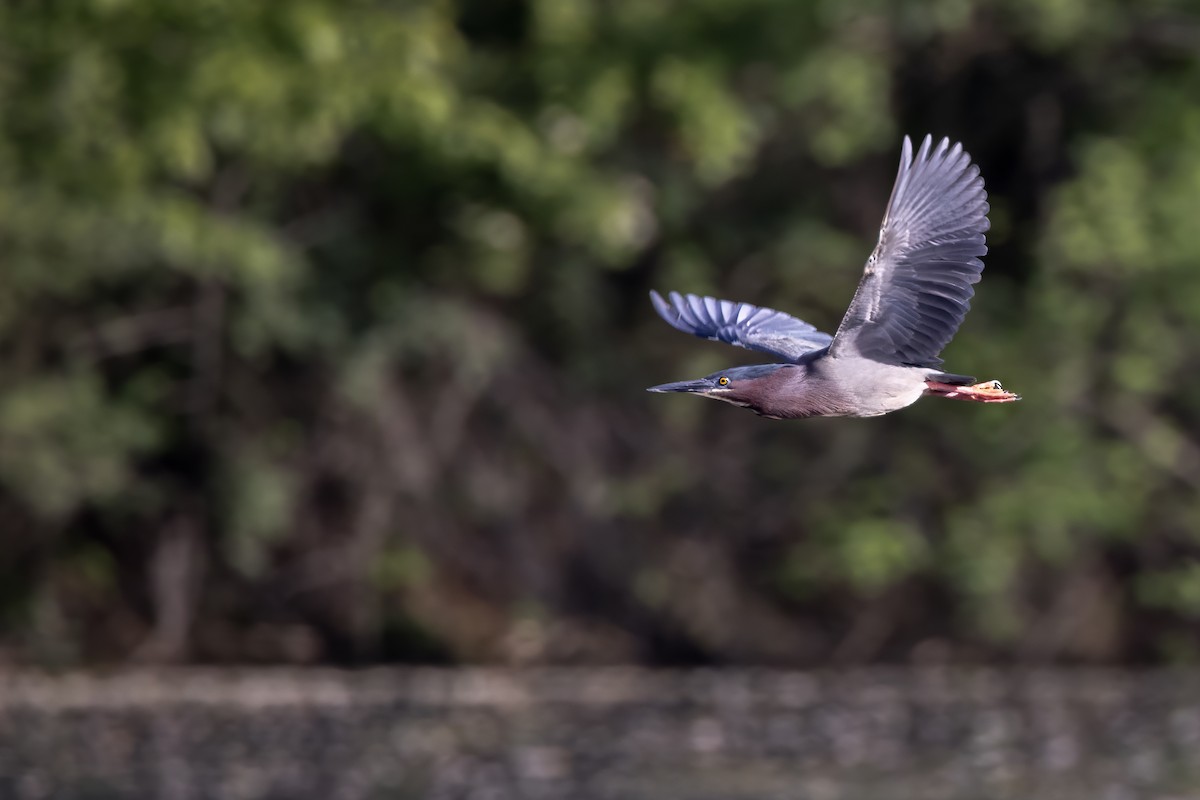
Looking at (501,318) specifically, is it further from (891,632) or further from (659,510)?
(891,632)

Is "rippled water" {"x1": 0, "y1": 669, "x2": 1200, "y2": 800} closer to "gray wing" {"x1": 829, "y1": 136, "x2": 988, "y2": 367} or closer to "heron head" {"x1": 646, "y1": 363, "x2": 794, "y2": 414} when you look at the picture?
"gray wing" {"x1": 829, "y1": 136, "x2": 988, "y2": 367}

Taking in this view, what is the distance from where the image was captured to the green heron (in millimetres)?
4379

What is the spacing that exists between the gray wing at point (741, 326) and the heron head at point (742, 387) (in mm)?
519

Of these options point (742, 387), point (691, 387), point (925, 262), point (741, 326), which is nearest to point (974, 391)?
point (925, 262)

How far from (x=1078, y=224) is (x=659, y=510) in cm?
379

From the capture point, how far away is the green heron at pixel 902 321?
438cm

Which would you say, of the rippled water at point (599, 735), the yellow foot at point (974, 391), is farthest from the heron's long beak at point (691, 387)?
the rippled water at point (599, 735)

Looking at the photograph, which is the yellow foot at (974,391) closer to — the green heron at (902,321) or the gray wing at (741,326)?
the green heron at (902,321)

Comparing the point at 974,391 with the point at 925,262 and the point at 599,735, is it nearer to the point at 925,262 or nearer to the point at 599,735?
the point at 925,262

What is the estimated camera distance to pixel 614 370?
15367 mm

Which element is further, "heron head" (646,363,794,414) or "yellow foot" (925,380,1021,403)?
"yellow foot" (925,380,1021,403)

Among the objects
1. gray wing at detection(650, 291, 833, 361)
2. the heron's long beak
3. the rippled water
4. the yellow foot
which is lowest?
the rippled water

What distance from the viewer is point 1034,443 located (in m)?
15.3

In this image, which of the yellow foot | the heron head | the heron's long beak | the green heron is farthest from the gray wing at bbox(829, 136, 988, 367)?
the heron's long beak
